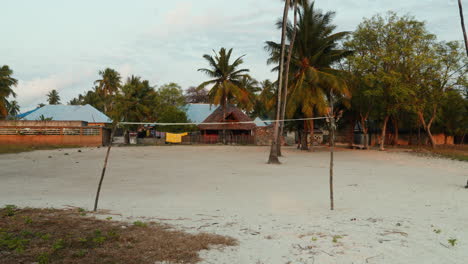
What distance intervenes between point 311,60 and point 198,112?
23428mm

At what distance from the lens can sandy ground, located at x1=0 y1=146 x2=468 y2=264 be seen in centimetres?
428

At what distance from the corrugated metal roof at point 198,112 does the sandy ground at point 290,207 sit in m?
30.5

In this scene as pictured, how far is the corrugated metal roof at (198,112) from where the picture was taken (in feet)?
140

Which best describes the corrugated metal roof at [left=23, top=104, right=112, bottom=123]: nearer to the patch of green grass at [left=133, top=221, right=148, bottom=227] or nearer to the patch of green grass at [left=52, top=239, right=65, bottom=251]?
the patch of green grass at [left=133, top=221, right=148, bottom=227]

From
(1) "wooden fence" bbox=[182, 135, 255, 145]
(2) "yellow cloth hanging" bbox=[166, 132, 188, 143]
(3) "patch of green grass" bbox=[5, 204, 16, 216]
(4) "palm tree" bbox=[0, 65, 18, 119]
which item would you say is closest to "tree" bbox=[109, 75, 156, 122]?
(2) "yellow cloth hanging" bbox=[166, 132, 188, 143]

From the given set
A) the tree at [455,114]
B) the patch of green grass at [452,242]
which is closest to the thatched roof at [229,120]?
the tree at [455,114]

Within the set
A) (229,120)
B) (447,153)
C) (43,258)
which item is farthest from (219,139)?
(43,258)

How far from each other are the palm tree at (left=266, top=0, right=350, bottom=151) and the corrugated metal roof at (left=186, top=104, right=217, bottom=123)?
67.0 ft

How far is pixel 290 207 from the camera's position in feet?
22.3

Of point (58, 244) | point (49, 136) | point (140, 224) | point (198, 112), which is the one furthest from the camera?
point (198, 112)

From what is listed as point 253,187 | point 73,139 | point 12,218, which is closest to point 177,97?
point 73,139

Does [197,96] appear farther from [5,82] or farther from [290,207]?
[290,207]

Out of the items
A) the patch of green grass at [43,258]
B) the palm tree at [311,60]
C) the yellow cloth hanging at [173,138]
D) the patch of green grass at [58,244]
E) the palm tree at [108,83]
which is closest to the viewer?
the patch of green grass at [43,258]

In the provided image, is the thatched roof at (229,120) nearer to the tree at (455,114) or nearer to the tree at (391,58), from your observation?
the tree at (391,58)
